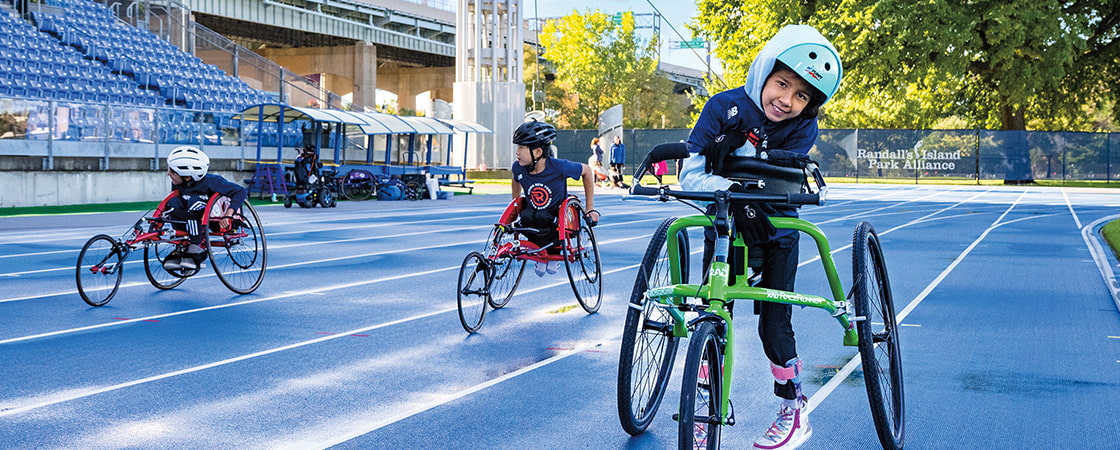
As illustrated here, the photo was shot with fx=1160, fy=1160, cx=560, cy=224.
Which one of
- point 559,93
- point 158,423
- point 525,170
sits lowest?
point 158,423

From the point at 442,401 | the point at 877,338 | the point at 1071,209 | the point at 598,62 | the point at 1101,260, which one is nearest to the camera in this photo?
the point at 877,338

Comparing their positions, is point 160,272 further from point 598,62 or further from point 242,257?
point 598,62

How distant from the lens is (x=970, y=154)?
47.9m

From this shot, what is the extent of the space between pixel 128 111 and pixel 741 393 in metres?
23.3

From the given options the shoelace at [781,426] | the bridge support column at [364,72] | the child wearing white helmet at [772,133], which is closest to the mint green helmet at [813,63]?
the child wearing white helmet at [772,133]

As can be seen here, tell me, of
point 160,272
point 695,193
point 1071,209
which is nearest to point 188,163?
point 160,272

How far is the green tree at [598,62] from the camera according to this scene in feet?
261

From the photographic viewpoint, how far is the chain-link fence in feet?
156

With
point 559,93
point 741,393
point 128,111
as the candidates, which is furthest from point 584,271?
point 559,93

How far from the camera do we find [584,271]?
9.24m

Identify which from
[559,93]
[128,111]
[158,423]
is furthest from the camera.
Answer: [559,93]

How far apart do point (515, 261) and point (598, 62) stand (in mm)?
71045

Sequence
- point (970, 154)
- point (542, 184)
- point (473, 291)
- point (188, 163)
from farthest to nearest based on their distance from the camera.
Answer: point (970, 154) < point (188, 163) < point (542, 184) < point (473, 291)

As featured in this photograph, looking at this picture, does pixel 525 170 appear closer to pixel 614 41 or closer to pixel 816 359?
pixel 816 359
